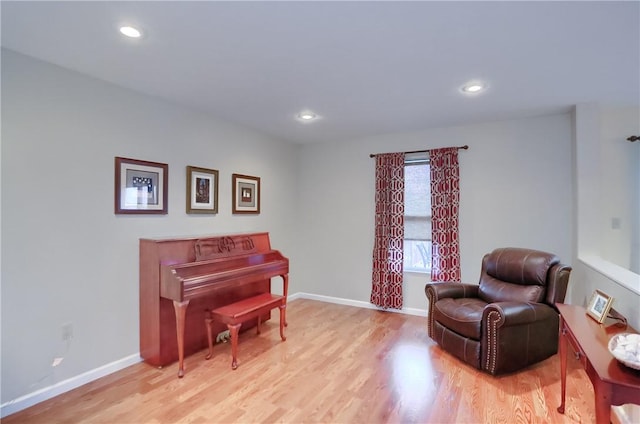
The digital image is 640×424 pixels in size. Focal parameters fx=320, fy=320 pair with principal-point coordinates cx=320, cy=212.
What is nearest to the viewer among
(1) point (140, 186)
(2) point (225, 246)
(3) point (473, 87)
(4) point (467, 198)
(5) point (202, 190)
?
(3) point (473, 87)

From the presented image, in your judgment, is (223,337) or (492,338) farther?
(223,337)

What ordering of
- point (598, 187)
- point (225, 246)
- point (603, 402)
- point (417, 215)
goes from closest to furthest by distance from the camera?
point (603, 402), point (598, 187), point (225, 246), point (417, 215)

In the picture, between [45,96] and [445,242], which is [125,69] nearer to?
[45,96]

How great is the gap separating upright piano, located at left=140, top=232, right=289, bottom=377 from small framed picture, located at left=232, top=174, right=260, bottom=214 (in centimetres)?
77

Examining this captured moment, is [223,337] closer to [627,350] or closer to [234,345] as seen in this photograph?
[234,345]

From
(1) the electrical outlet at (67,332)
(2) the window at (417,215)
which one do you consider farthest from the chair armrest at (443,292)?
(1) the electrical outlet at (67,332)

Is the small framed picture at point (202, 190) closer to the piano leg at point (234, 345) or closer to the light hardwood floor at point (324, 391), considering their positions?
the piano leg at point (234, 345)

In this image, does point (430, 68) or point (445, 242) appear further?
point (445, 242)

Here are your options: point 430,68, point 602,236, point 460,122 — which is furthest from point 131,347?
point 602,236

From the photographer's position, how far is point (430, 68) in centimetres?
235

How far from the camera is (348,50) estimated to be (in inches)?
82.4

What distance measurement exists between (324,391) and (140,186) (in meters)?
2.29

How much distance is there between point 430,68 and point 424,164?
6.18ft

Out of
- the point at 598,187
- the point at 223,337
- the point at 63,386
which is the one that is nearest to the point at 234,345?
the point at 223,337
